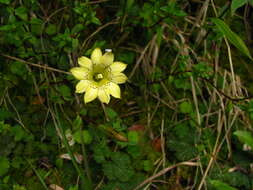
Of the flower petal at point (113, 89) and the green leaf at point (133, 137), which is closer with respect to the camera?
the flower petal at point (113, 89)

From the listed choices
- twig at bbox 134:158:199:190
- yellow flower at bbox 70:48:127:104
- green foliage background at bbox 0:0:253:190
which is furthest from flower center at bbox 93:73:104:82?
twig at bbox 134:158:199:190

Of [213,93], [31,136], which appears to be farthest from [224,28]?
[31,136]

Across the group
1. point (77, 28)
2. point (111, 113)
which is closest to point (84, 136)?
point (111, 113)

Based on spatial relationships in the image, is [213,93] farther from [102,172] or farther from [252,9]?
[102,172]

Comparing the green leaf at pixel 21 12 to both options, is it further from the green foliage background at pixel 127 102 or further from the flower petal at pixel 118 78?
the flower petal at pixel 118 78

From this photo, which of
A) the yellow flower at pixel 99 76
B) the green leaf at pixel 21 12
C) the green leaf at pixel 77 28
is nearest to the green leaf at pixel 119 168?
the yellow flower at pixel 99 76

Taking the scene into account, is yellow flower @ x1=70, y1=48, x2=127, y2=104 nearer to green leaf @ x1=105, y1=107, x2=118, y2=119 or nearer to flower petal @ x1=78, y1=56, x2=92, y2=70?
flower petal @ x1=78, y1=56, x2=92, y2=70
